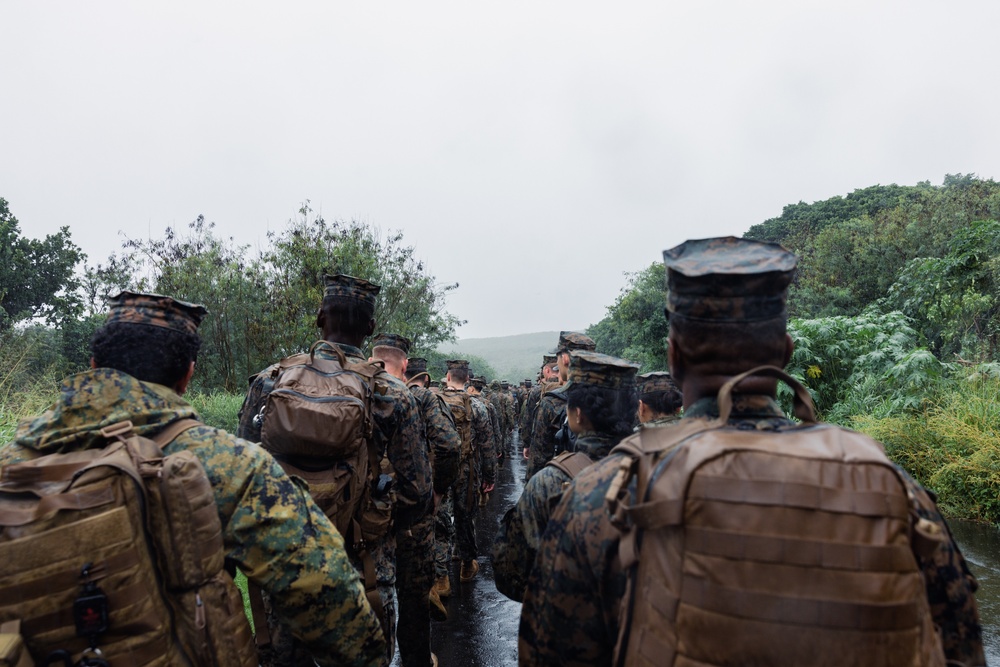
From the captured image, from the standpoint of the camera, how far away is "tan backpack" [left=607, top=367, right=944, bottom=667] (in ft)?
3.59

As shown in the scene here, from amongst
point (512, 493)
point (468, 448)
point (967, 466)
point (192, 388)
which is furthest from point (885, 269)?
point (192, 388)

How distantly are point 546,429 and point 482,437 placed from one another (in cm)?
378

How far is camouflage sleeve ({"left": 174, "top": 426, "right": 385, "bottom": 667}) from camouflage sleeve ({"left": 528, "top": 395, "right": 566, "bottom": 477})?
9.23 feet

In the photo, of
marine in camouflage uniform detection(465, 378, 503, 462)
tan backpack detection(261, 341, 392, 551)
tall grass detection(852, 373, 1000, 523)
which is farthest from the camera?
marine in camouflage uniform detection(465, 378, 503, 462)

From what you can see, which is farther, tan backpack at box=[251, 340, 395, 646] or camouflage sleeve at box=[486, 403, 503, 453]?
camouflage sleeve at box=[486, 403, 503, 453]

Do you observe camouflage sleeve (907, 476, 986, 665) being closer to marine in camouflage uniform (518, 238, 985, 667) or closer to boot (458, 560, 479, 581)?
marine in camouflage uniform (518, 238, 985, 667)

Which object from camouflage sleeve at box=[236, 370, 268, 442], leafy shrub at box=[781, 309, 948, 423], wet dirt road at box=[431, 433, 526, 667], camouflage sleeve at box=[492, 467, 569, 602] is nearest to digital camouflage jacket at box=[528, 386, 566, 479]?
wet dirt road at box=[431, 433, 526, 667]

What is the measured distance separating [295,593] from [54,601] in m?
0.61

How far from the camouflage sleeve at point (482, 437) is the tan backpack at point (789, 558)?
6.85 meters

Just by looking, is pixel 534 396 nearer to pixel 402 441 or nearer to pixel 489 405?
pixel 489 405

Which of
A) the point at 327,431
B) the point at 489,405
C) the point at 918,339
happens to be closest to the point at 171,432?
the point at 327,431

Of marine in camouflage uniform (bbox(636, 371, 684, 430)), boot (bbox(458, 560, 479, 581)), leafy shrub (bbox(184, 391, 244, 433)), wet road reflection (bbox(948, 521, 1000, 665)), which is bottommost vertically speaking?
boot (bbox(458, 560, 479, 581))

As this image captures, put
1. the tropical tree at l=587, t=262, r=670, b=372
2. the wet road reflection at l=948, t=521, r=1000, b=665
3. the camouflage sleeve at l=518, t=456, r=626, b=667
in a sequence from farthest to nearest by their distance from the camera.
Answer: the tropical tree at l=587, t=262, r=670, b=372
the wet road reflection at l=948, t=521, r=1000, b=665
the camouflage sleeve at l=518, t=456, r=626, b=667

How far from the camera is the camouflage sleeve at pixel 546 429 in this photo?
15.1ft
